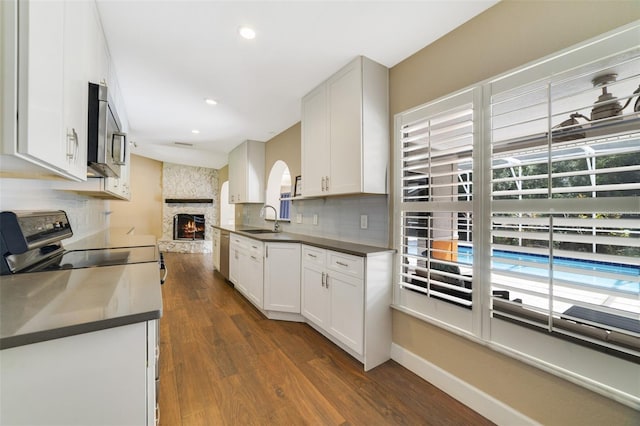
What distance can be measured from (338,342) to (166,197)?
726 cm

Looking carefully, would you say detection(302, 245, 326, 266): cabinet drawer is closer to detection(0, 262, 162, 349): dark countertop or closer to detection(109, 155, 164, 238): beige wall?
detection(0, 262, 162, 349): dark countertop

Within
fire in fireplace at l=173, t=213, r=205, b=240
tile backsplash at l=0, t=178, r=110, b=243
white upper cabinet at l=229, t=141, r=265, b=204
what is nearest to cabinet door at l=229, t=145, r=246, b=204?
white upper cabinet at l=229, t=141, r=265, b=204

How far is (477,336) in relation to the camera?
1.63 meters

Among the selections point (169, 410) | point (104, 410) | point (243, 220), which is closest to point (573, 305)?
point (104, 410)

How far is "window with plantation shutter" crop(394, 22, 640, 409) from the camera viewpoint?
1.14 m

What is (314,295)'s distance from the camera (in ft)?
8.50

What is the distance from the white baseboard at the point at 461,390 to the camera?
4.90 ft

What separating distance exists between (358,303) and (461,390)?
86 cm

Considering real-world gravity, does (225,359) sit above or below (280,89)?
below

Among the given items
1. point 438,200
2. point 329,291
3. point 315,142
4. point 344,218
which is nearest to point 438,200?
point 438,200

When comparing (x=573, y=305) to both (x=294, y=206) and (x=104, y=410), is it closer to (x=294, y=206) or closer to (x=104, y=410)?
(x=104, y=410)

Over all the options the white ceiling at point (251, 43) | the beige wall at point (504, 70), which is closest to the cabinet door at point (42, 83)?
the white ceiling at point (251, 43)

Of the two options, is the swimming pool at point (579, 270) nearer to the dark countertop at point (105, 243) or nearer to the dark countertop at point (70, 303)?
the dark countertop at point (70, 303)

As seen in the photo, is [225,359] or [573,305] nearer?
[573,305]
